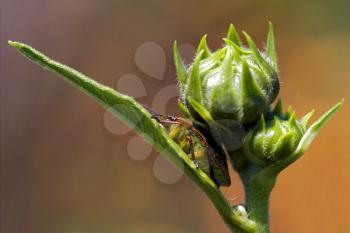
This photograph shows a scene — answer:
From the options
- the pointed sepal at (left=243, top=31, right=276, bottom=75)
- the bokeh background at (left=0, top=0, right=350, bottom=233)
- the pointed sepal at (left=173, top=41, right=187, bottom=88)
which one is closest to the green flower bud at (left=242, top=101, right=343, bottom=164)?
the pointed sepal at (left=243, top=31, right=276, bottom=75)

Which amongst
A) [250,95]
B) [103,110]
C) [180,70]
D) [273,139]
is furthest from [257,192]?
[103,110]

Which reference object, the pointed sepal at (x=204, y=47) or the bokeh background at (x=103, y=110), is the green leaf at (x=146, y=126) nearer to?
the pointed sepal at (x=204, y=47)

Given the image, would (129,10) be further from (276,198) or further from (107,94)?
(107,94)

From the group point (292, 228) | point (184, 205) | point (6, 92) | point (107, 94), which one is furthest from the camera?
point (6, 92)

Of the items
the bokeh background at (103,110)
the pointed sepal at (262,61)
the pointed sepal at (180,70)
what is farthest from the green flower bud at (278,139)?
the bokeh background at (103,110)

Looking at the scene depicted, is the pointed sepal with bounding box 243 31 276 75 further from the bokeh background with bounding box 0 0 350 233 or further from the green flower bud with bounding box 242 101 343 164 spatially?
the bokeh background with bounding box 0 0 350 233

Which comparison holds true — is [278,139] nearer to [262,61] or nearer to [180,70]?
[262,61]

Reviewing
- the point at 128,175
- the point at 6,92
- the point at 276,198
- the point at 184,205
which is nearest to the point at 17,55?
the point at 6,92
